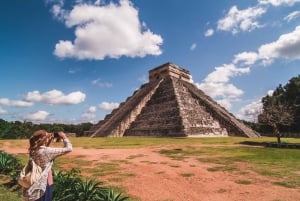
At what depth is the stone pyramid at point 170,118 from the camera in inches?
1016

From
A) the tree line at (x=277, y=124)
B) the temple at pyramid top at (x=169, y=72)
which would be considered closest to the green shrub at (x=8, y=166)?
the tree line at (x=277, y=124)

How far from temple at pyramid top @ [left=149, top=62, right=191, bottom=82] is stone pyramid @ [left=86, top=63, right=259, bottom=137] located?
2.15 m

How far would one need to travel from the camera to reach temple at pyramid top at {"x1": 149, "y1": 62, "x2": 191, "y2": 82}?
39.3 m

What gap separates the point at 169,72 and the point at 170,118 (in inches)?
544

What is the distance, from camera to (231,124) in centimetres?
2897

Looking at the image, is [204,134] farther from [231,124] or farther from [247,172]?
[247,172]

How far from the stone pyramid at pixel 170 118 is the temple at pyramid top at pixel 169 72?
215 centimetres

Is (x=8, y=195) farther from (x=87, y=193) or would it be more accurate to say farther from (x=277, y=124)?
(x=277, y=124)

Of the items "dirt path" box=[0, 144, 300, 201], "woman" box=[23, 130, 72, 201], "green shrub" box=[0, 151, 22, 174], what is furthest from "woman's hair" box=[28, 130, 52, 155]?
"green shrub" box=[0, 151, 22, 174]

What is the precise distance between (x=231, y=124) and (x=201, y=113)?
364 centimetres

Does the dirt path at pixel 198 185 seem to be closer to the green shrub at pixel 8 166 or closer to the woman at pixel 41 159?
the woman at pixel 41 159

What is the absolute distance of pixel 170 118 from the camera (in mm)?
26828

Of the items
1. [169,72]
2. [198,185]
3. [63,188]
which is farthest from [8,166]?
[169,72]

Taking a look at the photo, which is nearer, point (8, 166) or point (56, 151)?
point (56, 151)
